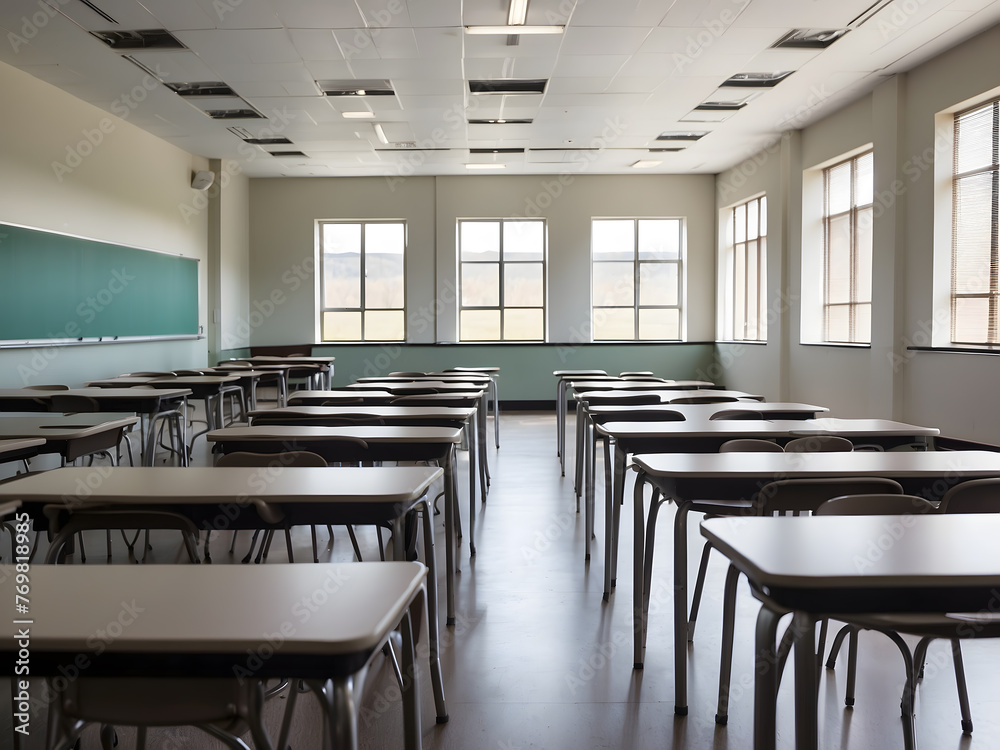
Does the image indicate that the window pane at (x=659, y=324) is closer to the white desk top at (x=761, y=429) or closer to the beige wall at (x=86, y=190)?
the beige wall at (x=86, y=190)

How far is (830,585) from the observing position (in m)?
1.25

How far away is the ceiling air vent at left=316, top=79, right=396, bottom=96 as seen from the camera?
7469 millimetres

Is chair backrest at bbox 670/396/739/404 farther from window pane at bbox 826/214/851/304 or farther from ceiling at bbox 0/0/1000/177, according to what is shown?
window pane at bbox 826/214/851/304

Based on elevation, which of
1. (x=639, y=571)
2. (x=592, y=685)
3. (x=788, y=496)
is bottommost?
(x=592, y=685)

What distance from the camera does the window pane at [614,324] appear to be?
1223 cm

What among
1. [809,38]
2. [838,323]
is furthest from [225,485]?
[838,323]

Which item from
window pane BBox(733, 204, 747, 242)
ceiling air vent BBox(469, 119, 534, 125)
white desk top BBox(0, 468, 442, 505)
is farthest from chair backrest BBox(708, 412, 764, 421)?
window pane BBox(733, 204, 747, 242)

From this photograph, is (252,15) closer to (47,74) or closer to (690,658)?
(47,74)

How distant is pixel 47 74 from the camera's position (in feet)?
22.7

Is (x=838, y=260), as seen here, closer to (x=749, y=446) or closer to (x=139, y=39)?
(x=749, y=446)

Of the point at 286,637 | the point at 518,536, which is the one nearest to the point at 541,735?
the point at 286,637

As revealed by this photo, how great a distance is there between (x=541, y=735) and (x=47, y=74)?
7516 mm

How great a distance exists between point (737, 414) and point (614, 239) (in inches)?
332

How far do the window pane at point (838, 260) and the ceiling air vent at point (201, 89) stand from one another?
22.7 feet
